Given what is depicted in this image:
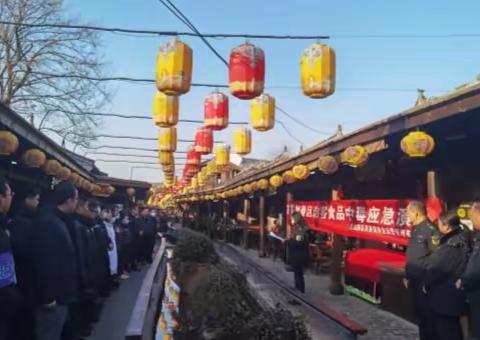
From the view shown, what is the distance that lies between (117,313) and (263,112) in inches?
230

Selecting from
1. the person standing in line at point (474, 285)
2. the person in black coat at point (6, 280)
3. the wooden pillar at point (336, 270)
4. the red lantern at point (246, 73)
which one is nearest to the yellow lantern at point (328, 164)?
the red lantern at point (246, 73)

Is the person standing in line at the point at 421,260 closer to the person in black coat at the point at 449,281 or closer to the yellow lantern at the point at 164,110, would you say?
the person in black coat at the point at 449,281

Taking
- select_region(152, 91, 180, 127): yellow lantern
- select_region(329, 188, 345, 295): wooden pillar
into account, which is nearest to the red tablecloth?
select_region(329, 188, 345, 295): wooden pillar

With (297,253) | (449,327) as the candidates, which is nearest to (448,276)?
(449,327)

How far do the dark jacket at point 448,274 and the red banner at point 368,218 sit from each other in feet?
6.46

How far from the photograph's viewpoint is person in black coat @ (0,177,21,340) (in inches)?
144

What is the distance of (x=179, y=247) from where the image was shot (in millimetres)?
9508

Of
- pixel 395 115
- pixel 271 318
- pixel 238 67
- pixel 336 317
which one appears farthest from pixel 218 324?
pixel 238 67

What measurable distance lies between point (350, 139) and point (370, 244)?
4.14 m

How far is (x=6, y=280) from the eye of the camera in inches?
144

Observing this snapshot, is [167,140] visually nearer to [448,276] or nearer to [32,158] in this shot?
[32,158]

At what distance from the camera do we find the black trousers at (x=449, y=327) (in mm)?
4930

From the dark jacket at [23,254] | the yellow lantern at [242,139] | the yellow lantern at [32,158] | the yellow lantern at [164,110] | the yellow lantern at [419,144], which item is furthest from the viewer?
the yellow lantern at [242,139]

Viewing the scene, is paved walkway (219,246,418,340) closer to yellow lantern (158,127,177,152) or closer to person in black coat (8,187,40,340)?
person in black coat (8,187,40,340)
